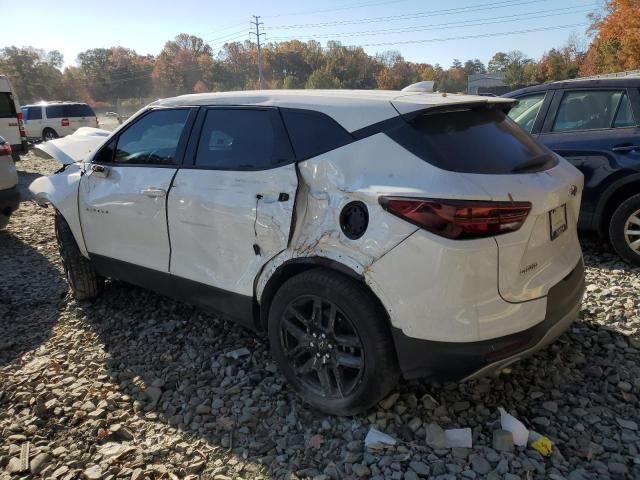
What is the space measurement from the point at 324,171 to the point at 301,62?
97084 millimetres

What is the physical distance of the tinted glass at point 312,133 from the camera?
8.52 ft

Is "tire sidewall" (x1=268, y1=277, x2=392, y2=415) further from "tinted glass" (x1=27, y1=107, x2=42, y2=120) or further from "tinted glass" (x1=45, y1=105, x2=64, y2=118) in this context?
"tinted glass" (x1=27, y1=107, x2=42, y2=120)

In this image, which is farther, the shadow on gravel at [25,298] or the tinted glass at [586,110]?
the tinted glass at [586,110]

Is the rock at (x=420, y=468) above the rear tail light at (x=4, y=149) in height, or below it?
below

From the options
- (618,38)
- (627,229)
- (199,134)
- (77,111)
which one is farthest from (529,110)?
(618,38)

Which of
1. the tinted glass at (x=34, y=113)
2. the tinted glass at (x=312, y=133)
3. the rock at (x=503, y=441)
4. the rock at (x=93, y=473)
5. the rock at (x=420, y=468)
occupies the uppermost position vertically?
the tinted glass at (x=312, y=133)

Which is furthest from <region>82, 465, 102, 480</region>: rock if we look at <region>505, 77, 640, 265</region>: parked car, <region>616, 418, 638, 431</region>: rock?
<region>505, 77, 640, 265</region>: parked car

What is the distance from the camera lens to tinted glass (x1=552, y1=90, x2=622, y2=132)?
480 cm

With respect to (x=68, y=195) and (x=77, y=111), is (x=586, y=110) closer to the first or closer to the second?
(x=68, y=195)

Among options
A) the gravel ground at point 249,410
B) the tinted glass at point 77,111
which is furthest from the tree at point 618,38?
the gravel ground at point 249,410

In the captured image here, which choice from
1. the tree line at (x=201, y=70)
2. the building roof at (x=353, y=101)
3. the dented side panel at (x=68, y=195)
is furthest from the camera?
the tree line at (x=201, y=70)

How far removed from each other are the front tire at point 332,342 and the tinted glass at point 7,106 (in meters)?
12.6

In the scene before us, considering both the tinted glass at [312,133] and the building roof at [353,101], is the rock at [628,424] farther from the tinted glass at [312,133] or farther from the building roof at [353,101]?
the tinted glass at [312,133]

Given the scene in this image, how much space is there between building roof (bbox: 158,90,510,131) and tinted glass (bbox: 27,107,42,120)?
68.3 feet
